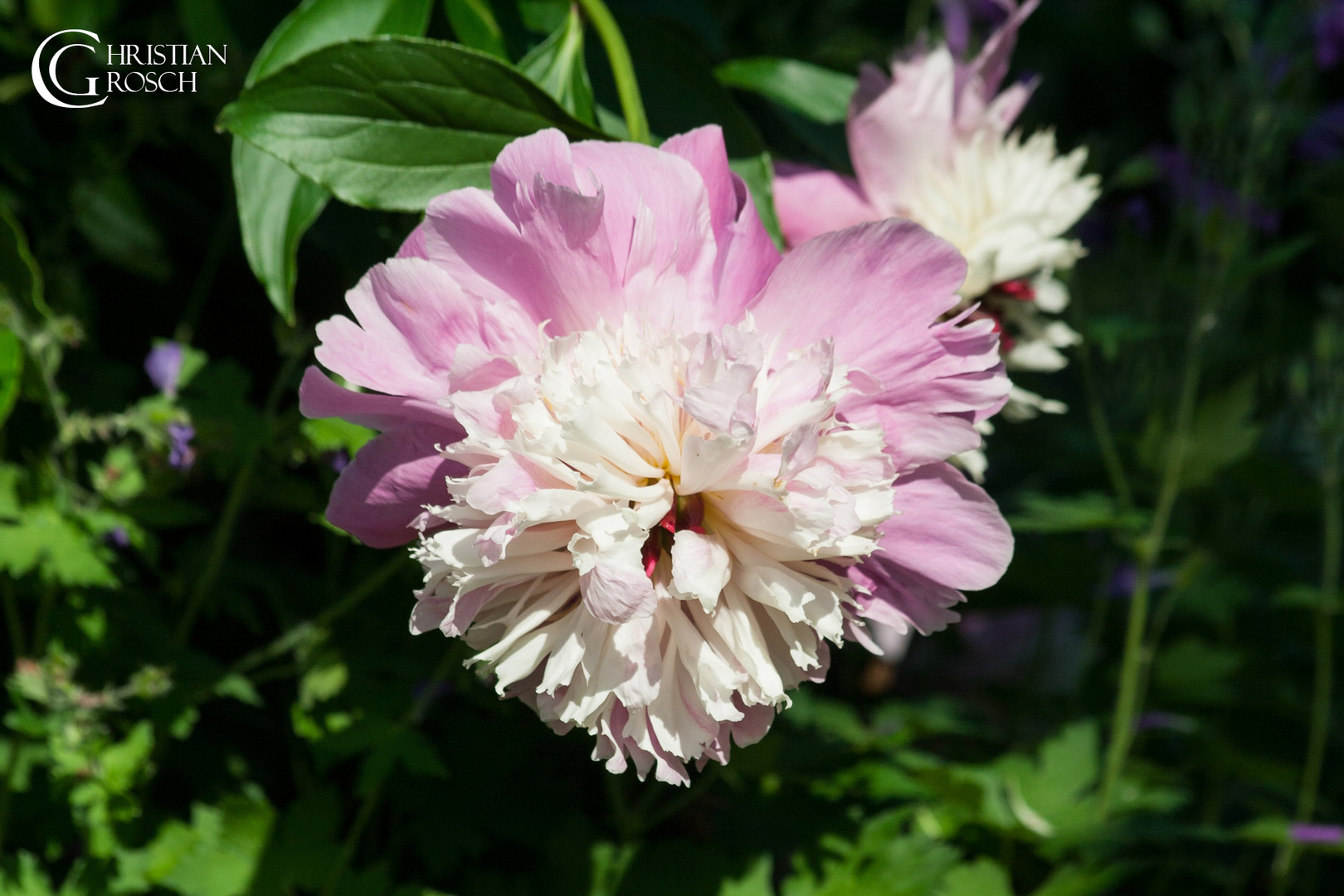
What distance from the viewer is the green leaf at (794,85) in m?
0.77

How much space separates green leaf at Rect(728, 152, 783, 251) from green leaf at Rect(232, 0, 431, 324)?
0.24m

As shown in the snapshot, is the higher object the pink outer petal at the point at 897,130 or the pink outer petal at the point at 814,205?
the pink outer petal at the point at 897,130

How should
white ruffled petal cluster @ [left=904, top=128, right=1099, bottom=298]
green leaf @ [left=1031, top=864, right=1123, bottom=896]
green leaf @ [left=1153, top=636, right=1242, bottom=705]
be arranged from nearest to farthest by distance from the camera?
white ruffled petal cluster @ [left=904, top=128, right=1099, bottom=298], green leaf @ [left=1031, top=864, right=1123, bottom=896], green leaf @ [left=1153, top=636, right=1242, bottom=705]

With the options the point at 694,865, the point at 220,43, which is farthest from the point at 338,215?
the point at 694,865

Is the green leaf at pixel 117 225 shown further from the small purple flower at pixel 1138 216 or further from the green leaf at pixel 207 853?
the small purple flower at pixel 1138 216

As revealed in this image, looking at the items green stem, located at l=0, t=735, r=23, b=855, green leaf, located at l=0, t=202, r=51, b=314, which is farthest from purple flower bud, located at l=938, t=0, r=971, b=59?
green stem, located at l=0, t=735, r=23, b=855

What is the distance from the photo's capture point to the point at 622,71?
607 millimetres

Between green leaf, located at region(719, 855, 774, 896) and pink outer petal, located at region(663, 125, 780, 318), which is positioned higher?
pink outer petal, located at region(663, 125, 780, 318)

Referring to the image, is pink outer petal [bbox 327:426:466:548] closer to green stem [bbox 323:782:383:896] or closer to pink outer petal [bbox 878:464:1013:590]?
pink outer petal [bbox 878:464:1013:590]

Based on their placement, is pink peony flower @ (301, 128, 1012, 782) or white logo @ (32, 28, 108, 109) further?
white logo @ (32, 28, 108, 109)

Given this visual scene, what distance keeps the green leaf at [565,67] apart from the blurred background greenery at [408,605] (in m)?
0.07

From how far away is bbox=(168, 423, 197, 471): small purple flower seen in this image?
0.77 metres

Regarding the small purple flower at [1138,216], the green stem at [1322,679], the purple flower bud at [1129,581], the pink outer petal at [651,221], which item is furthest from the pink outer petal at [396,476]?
the small purple flower at [1138,216]

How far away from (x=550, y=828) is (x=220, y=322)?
1.93 ft
